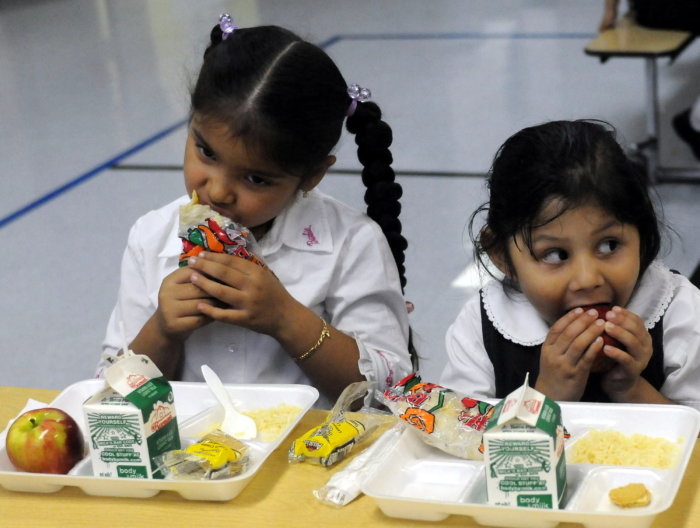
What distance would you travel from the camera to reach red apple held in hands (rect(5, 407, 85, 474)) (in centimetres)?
112

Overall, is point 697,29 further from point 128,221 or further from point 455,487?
point 455,487

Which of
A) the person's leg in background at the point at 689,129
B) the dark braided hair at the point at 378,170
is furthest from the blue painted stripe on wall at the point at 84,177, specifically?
the dark braided hair at the point at 378,170

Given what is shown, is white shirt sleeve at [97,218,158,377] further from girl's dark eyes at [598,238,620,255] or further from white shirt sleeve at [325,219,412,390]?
girl's dark eyes at [598,238,620,255]

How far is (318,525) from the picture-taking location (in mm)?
1016

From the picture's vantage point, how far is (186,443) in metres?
1.19

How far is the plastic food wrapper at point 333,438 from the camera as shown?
112 cm

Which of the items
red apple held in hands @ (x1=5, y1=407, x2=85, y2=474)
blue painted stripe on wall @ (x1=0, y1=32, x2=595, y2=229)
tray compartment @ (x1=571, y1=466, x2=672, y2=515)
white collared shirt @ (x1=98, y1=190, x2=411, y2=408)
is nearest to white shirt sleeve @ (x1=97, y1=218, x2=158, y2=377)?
white collared shirt @ (x1=98, y1=190, x2=411, y2=408)

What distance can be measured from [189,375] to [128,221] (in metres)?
2.27

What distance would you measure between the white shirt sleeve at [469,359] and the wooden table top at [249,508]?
14.0 inches

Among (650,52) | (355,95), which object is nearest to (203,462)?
(355,95)

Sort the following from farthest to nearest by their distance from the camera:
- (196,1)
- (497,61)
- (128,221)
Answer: (196,1) → (497,61) → (128,221)

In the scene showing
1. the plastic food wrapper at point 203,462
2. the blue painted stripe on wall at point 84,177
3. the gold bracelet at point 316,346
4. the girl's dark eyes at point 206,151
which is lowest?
the blue painted stripe on wall at point 84,177

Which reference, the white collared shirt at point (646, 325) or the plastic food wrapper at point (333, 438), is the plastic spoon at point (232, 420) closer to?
the plastic food wrapper at point (333, 438)

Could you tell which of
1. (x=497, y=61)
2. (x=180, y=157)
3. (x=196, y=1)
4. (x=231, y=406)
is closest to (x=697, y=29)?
(x=497, y=61)
